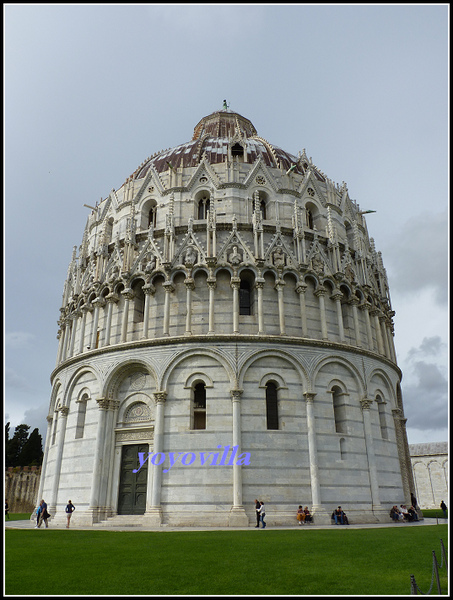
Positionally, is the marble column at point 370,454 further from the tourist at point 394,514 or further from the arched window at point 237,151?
the arched window at point 237,151

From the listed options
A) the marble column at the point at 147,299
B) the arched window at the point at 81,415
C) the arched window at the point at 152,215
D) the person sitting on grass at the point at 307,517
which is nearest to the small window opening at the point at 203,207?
→ the arched window at the point at 152,215

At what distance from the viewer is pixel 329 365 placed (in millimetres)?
26359

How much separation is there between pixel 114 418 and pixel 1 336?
19.6 metres

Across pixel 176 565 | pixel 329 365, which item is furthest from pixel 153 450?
pixel 176 565

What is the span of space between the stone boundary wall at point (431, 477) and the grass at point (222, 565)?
56.9 meters

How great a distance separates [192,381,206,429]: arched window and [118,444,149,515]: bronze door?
9.83 feet

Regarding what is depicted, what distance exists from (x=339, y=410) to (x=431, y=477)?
49834 millimetres

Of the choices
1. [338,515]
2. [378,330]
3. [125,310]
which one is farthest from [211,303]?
[338,515]

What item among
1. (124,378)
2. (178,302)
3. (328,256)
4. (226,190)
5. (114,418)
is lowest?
(114,418)

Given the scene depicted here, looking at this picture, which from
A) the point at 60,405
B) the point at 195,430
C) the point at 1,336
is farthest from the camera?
the point at 60,405

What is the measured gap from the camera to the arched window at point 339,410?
25.8 metres

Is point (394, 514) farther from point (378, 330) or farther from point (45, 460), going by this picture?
point (45, 460)

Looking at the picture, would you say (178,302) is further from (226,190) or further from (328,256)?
(328,256)

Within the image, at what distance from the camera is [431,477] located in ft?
216
